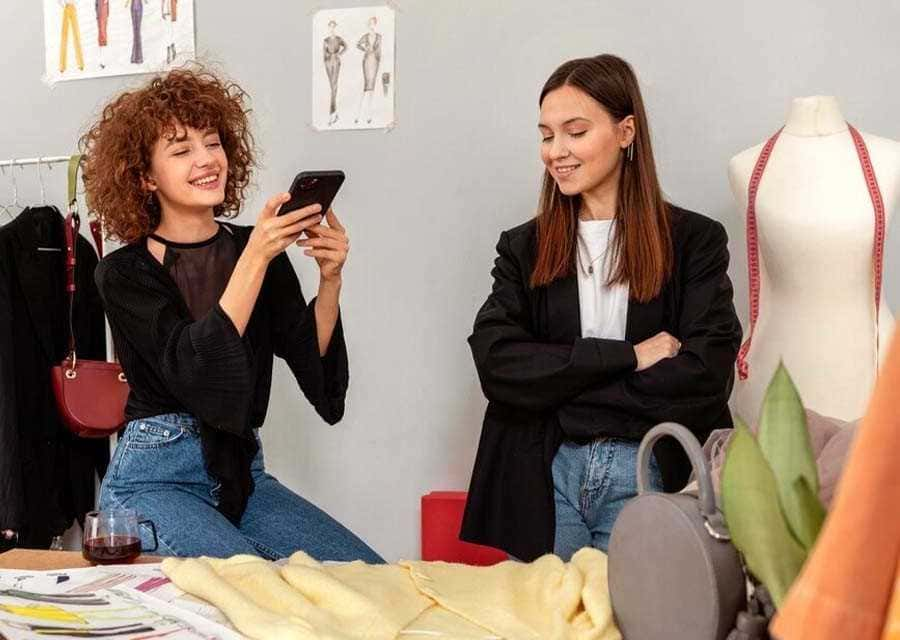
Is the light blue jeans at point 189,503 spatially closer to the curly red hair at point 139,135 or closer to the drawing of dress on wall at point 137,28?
the curly red hair at point 139,135

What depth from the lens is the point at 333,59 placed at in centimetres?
342

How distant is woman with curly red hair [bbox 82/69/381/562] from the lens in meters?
2.27

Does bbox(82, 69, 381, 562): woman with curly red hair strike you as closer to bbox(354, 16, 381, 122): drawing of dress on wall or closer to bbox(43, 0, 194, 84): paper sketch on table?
bbox(354, 16, 381, 122): drawing of dress on wall

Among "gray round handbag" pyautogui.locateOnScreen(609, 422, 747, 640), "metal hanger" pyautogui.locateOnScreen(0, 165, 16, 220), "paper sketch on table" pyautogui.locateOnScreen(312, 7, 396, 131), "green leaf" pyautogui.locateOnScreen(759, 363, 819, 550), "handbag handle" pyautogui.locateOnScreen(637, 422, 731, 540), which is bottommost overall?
"gray round handbag" pyautogui.locateOnScreen(609, 422, 747, 640)

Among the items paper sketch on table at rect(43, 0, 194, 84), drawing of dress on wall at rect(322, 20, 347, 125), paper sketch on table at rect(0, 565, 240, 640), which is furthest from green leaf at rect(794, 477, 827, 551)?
paper sketch on table at rect(43, 0, 194, 84)

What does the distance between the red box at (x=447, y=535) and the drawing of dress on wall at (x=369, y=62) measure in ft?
3.82

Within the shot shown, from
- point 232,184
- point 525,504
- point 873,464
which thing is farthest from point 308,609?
point 232,184

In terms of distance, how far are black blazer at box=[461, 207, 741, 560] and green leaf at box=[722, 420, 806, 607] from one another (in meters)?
1.25

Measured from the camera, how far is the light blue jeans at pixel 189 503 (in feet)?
7.25

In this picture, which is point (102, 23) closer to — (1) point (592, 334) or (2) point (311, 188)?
(2) point (311, 188)

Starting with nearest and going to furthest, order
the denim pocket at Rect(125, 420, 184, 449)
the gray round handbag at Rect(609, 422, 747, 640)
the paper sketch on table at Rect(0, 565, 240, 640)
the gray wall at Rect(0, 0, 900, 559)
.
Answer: the gray round handbag at Rect(609, 422, 747, 640), the paper sketch on table at Rect(0, 565, 240, 640), the denim pocket at Rect(125, 420, 184, 449), the gray wall at Rect(0, 0, 900, 559)

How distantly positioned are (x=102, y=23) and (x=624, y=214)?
2092 mm

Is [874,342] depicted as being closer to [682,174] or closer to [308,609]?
[682,174]

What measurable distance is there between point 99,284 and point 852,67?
1970 millimetres
